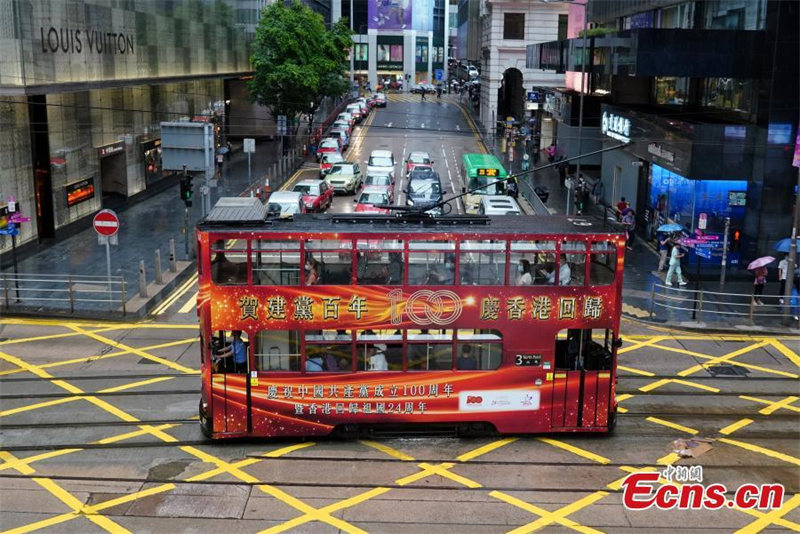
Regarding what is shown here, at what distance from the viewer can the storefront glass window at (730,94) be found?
25.6 metres

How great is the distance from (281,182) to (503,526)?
3301 cm

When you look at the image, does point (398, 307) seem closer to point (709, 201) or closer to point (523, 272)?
point (523, 272)

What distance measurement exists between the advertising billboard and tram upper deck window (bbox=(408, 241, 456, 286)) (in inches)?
4174

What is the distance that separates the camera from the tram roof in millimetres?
12586

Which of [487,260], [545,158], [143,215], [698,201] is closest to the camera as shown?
[487,260]

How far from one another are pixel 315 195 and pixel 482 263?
22.3 metres

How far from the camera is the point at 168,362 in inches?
688

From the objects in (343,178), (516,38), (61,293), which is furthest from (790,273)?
(516,38)

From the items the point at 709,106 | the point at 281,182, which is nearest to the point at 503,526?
the point at 709,106

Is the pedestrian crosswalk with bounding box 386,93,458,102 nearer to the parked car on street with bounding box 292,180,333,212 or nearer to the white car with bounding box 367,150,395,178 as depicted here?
the white car with bounding box 367,150,395,178

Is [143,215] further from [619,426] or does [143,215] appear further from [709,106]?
[619,426]

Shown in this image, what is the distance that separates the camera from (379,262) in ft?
41.4

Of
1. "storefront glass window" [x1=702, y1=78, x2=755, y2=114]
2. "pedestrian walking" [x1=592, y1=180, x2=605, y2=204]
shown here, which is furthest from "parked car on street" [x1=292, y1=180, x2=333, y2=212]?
"storefront glass window" [x1=702, y1=78, x2=755, y2=114]

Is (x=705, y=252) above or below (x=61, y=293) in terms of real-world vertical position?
above
